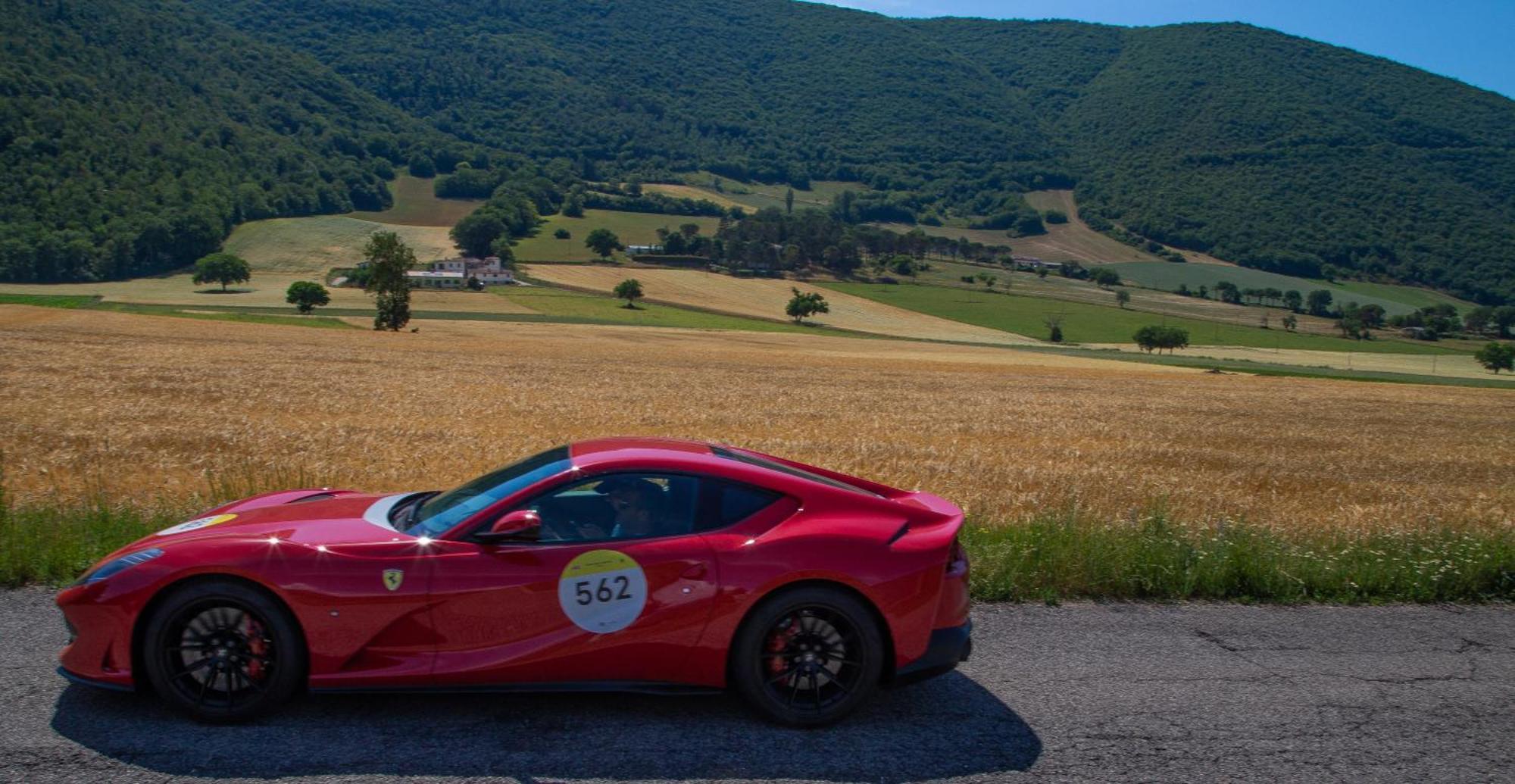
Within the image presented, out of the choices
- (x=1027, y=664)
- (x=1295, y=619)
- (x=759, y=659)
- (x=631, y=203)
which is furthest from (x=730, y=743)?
(x=631, y=203)

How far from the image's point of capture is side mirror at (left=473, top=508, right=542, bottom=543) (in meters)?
4.68

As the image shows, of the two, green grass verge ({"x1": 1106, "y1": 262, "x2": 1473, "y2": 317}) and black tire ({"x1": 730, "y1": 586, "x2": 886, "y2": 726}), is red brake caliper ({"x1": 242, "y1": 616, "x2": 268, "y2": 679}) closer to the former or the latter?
black tire ({"x1": 730, "y1": 586, "x2": 886, "y2": 726})

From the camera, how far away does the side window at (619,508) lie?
493cm

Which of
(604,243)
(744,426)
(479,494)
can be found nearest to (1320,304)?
(604,243)

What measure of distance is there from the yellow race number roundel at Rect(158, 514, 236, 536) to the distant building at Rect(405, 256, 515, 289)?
7530 centimetres

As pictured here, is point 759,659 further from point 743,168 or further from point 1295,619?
point 743,168

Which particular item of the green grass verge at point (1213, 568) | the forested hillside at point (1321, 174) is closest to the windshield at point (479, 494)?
the green grass verge at point (1213, 568)

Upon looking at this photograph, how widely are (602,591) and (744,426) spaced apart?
13.5 metres

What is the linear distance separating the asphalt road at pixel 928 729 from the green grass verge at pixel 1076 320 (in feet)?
228

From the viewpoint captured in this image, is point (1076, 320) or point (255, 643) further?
point (1076, 320)

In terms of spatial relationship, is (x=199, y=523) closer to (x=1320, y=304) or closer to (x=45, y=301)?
(x=45, y=301)

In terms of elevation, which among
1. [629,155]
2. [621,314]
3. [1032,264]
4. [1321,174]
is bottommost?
[621,314]

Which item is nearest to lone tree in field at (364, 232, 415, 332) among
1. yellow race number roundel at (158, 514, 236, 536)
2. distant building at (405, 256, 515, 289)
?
distant building at (405, 256, 515, 289)

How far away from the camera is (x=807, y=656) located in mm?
4887
